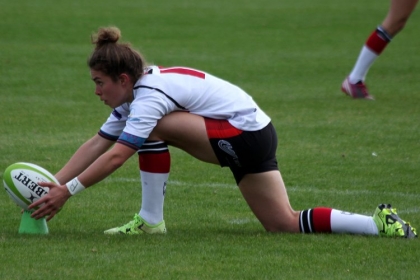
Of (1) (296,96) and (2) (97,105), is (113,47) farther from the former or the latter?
(1) (296,96)

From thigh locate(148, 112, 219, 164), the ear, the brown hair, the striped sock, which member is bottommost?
the striped sock

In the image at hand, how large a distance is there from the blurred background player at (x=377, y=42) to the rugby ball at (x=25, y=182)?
6.76 m

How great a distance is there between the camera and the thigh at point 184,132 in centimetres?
563

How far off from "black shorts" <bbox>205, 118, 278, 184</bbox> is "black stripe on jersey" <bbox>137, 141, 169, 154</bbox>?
289 mm

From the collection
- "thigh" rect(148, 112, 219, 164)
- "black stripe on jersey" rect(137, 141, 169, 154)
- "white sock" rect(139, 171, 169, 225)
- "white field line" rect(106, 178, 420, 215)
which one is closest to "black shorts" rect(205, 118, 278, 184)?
"thigh" rect(148, 112, 219, 164)

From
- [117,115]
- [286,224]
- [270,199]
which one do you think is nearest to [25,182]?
[117,115]

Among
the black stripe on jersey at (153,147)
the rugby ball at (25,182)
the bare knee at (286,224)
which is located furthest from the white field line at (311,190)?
the rugby ball at (25,182)

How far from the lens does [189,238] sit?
18.7 ft

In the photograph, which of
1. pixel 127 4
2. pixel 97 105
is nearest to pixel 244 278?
pixel 97 105

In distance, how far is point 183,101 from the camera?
569 centimetres

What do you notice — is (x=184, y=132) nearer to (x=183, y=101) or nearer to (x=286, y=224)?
(x=183, y=101)

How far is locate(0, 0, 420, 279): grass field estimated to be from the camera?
16.8 feet

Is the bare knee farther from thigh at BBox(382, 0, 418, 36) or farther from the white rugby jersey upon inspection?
thigh at BBox(382, 0, 418, 36)

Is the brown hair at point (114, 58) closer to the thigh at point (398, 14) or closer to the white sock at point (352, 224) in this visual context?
the white sock at point (352, 224)
